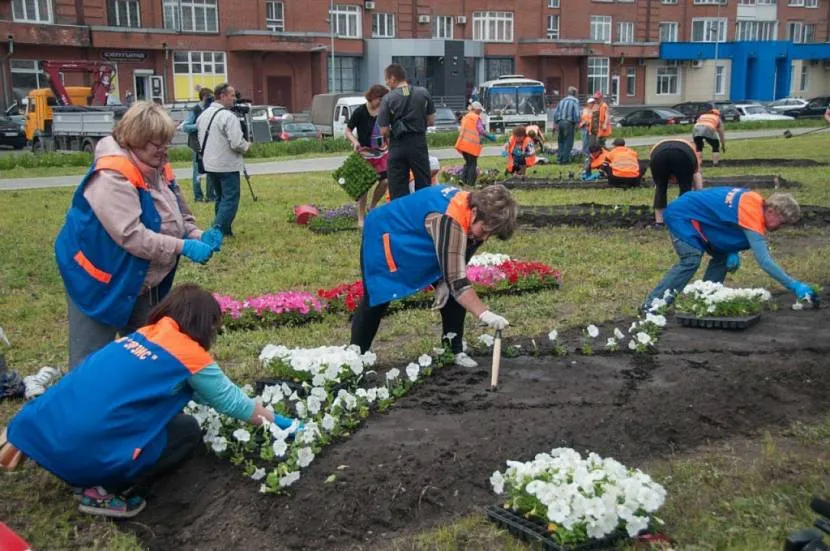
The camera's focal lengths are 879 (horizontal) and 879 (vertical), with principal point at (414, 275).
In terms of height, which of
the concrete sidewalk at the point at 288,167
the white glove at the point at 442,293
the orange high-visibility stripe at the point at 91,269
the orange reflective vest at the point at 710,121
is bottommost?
the concrete sidewalk at the point at 288,167

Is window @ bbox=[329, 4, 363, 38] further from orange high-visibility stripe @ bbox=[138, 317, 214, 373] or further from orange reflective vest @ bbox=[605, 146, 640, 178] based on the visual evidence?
orange high-visibility stripe @ bbox=[138, 317, 214, 373]

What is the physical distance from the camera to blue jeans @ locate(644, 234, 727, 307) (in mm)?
6910

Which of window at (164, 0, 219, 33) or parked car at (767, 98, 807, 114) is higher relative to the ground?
window at (164, 0, 219, 33)

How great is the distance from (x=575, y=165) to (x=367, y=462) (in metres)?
17.7

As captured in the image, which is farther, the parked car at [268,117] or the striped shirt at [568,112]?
the parked car at [268,117]

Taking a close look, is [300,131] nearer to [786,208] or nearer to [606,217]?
[606,217]

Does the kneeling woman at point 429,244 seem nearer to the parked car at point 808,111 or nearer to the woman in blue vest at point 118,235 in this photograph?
the woman in blue vest at point 118,235

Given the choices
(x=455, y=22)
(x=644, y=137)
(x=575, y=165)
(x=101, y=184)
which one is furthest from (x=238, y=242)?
(x=455, y=22)

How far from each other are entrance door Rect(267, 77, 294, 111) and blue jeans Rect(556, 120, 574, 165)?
2972cm

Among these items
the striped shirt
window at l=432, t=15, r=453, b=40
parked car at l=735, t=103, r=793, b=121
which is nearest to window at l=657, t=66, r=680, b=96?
parked car at l=735, t=103, r=793, b=121

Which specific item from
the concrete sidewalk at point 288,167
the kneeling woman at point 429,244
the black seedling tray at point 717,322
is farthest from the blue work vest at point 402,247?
the concrete sidewalk at point 288,167

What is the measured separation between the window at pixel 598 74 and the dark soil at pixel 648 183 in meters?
43.5

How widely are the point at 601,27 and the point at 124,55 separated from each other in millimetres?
32764

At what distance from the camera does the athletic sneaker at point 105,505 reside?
13.1ft
